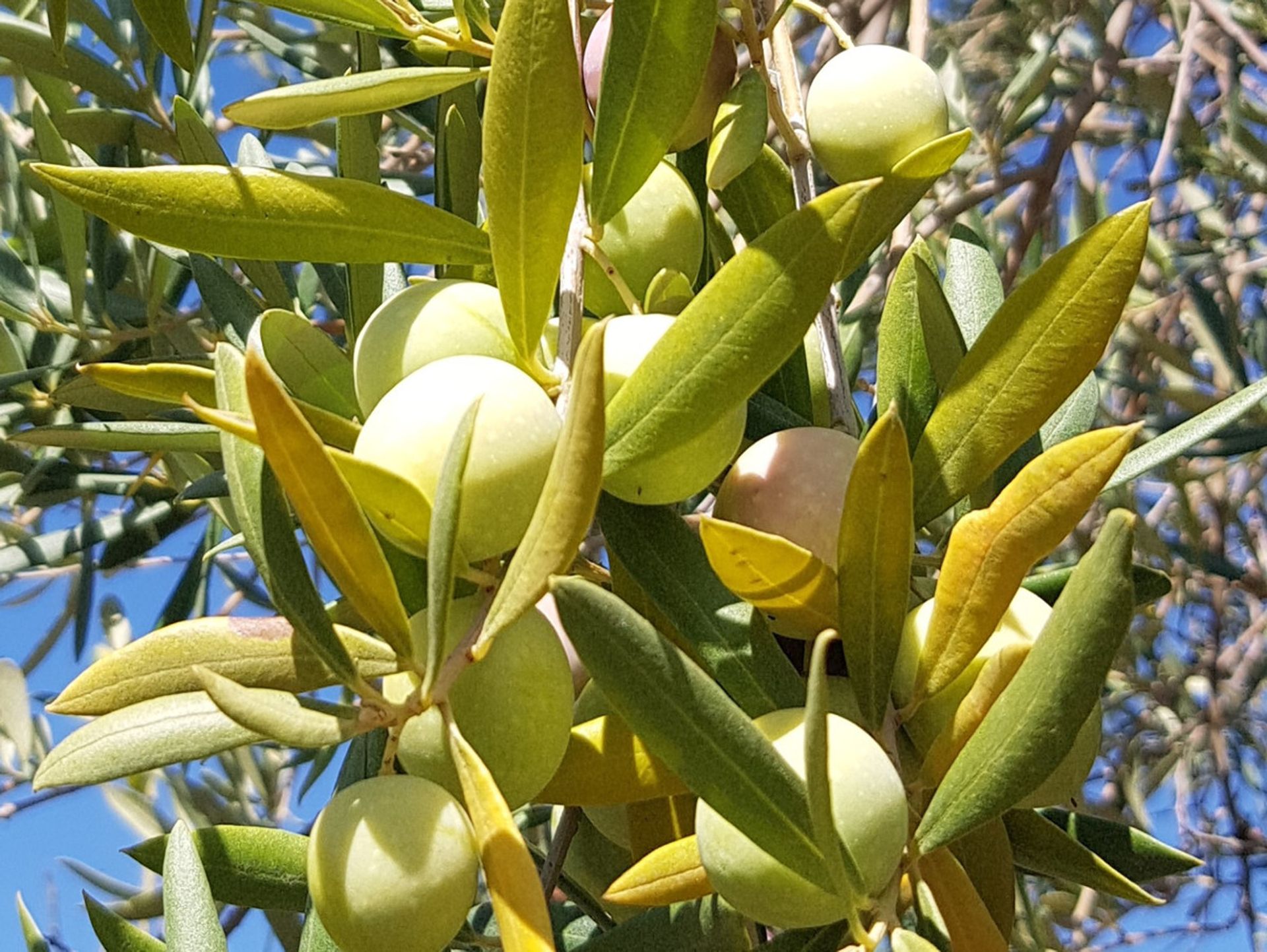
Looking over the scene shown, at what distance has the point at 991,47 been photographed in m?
2.91

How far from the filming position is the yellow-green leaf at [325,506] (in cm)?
47

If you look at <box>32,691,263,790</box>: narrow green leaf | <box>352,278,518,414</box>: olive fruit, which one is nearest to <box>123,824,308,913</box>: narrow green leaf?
<box>32,691,263,790</box>: narrow green leaf

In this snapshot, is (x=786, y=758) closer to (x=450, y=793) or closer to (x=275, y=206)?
(x=450, y=793)

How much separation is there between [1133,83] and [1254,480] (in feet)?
2.62

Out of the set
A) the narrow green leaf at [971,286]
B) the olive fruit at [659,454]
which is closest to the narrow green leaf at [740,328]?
the olive fruit at [659,454]

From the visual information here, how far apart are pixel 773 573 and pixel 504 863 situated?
0.16 m

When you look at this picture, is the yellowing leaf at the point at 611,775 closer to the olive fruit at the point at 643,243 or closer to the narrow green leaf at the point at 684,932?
the narrow green leaf at the point at 684,932

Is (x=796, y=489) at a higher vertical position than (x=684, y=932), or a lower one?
higher

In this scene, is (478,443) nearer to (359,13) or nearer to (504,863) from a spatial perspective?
(504,863)

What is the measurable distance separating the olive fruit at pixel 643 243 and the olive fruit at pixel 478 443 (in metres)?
0.19

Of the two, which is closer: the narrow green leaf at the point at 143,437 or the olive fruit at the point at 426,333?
the olive fruit at the point at 426,333

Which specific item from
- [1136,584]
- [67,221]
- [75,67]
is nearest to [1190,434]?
[1136,584]

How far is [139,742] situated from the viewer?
0.55 metres

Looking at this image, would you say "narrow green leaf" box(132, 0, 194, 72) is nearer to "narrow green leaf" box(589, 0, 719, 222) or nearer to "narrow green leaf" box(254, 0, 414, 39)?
"narrow green leaf" box(254, 0, 414, 39)
